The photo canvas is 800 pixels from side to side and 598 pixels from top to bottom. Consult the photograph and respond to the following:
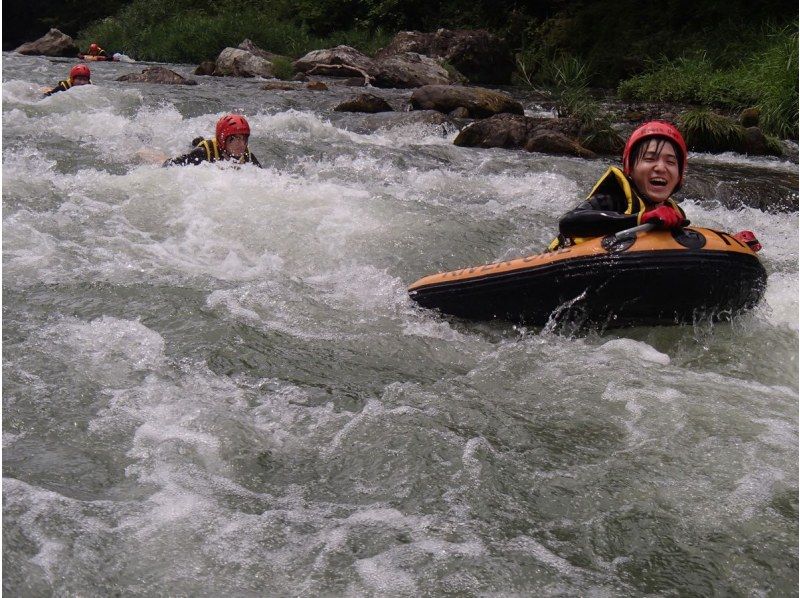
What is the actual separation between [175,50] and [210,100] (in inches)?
453

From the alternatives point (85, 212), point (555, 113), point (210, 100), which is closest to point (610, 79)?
point (555, 113)

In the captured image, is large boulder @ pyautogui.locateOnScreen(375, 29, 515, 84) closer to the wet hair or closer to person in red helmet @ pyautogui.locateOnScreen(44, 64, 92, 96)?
person in red helmet @ pyautogui.locateOnScreen(44, 64, 92, 96)

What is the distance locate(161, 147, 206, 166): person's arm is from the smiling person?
340 centimetres

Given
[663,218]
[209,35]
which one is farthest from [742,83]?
[209,35]

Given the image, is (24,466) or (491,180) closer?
(24,466)

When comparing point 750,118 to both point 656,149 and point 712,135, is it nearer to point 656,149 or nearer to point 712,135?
point 712,135

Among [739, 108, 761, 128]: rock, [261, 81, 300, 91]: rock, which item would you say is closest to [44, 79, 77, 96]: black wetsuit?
[261, 81, 300, 91]: rock

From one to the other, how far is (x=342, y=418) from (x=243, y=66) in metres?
15.4

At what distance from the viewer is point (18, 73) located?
15172 mm

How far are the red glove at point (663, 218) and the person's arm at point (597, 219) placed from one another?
0.15 m

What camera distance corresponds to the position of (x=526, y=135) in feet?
32.0

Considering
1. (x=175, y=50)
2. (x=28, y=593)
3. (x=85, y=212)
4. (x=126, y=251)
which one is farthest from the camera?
(x=175, y=50)

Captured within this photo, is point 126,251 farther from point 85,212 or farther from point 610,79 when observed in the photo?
point 610,79

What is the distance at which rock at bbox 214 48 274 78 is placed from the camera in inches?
688
